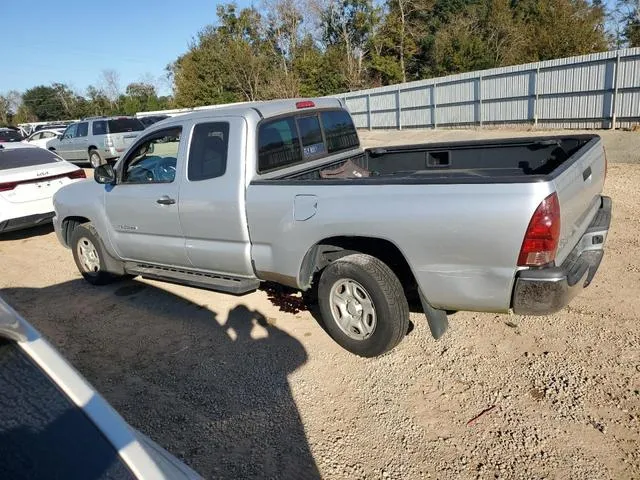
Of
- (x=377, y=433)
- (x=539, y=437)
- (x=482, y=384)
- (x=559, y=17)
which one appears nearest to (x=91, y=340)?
(x=377, y=433)

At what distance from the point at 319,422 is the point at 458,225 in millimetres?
1529

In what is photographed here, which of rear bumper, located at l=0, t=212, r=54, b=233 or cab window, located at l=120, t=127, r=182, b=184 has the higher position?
cab window, located at l=120, t=127, r=182, b=184

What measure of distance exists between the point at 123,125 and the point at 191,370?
15876 mm

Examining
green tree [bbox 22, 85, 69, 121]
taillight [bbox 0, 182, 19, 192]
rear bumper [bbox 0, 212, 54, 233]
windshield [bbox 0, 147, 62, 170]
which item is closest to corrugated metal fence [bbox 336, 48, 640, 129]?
windshield [bbox 0, 147, 62, 170]

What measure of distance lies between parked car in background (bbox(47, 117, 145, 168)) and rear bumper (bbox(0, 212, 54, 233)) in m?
9.49

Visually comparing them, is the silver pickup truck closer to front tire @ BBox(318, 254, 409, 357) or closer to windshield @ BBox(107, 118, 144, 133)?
front tire @ BBox(318, 254, 409, 357)

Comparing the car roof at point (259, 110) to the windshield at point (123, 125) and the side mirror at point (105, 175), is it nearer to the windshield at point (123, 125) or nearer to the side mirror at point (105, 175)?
the side mirror at point (105, 175)

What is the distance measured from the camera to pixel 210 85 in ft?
156

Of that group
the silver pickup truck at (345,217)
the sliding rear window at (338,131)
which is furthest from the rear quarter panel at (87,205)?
the sliding rear window at (338,131)

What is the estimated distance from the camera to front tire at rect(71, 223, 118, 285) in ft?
18.6

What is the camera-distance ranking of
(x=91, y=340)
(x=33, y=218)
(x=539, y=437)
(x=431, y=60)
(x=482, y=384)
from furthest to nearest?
(x=431, y=60) → (x=33, y=218) → (x=91, y=340) → (x=482, y=384) → (x=539, y=437)

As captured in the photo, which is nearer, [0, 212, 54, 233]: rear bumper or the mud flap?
the mud flap

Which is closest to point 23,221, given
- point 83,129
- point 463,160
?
point 463,160

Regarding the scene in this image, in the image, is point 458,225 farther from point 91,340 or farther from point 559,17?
point 559,17
